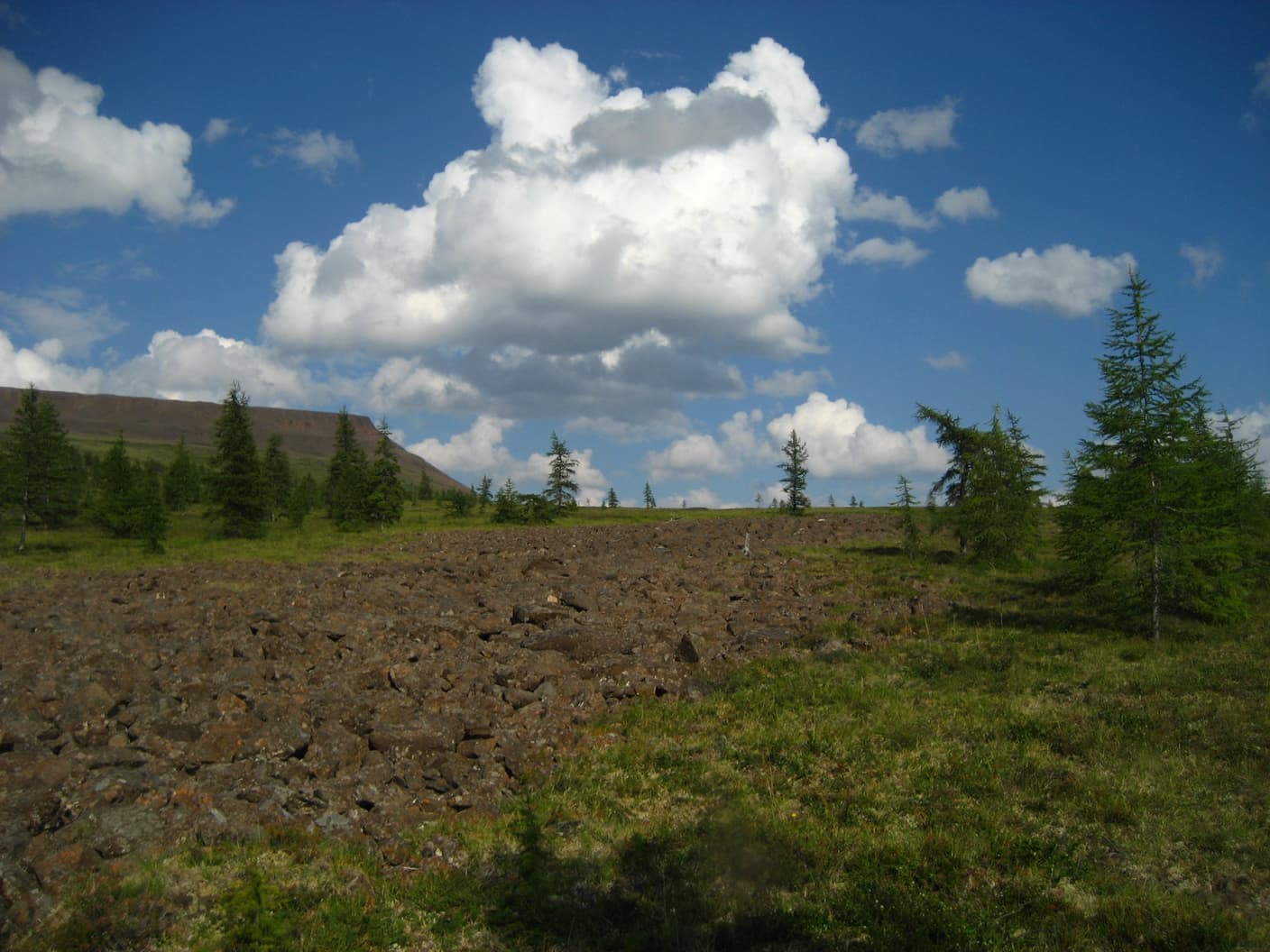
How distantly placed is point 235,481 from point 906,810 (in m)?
58.8

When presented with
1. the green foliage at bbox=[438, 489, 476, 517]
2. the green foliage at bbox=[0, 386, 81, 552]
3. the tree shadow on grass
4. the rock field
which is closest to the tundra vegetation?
the tree shadow on grass

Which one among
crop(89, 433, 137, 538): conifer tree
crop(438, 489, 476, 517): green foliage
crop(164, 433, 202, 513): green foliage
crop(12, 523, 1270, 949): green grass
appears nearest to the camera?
crop(12, 523, 1270, 949): green grass

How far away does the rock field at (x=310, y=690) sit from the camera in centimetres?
938

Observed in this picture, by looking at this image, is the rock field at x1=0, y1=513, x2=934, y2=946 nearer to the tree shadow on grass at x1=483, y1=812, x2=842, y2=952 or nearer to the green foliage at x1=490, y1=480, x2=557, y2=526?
the tree shadow on grass at x1=483, y1=812, x2=842, y2=952

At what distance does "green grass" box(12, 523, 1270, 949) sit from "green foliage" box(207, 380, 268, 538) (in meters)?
51.8

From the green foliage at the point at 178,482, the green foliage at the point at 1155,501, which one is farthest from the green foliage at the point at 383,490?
the green foliage at the point at 1155,501

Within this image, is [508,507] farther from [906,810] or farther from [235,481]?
[906,810]

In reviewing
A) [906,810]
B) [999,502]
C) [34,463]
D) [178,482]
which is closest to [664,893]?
[906,810]

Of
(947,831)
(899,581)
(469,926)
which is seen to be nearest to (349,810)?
(469,926)

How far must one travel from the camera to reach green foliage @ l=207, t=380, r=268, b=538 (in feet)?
188

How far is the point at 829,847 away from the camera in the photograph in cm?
928

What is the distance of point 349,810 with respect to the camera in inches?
396

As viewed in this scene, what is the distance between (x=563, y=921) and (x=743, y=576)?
81.2 ft

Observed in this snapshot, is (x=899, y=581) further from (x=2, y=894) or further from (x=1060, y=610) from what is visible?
(x=2, y=894)
